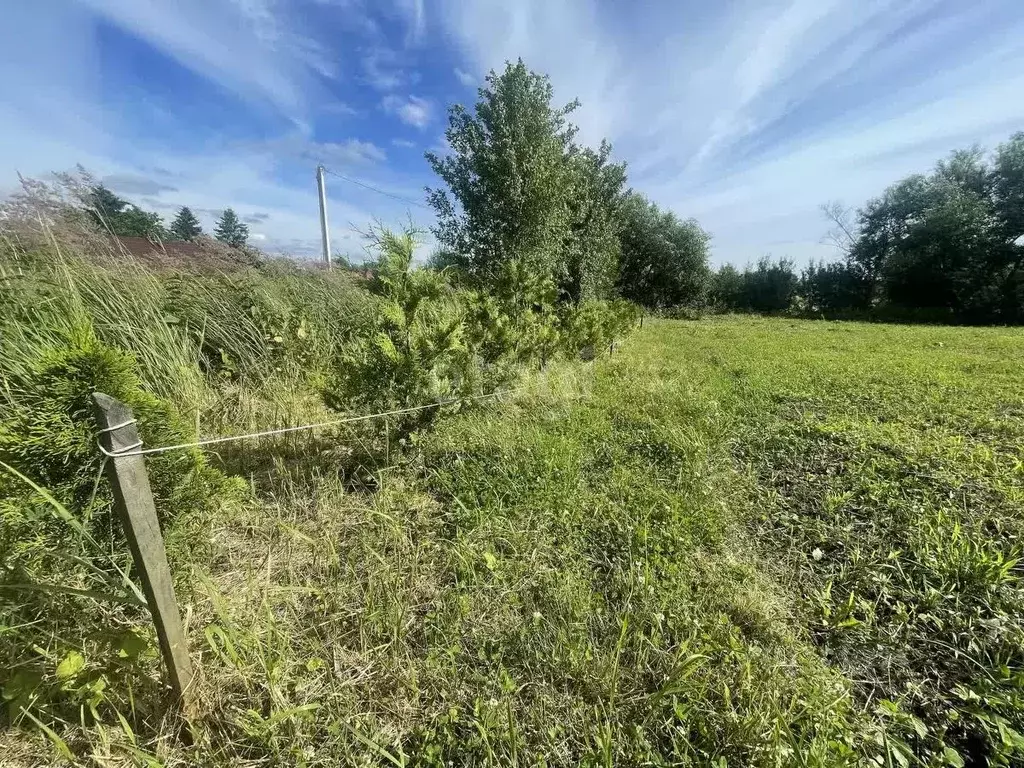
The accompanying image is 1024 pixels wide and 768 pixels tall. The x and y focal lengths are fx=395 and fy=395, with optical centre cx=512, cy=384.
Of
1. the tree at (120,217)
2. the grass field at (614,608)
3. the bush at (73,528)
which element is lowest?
the grass field at (614,608)

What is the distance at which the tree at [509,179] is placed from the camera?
7.32 metres

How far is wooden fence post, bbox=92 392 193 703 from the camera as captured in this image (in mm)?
973

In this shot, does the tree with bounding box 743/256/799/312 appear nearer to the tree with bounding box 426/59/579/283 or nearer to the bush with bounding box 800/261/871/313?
the bush with bounding box 800/261/871/313

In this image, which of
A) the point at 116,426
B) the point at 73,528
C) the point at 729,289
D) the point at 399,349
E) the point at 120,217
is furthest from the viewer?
the point at 729,289

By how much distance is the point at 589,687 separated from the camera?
1.37 metres

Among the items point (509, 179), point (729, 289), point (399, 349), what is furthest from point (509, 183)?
point (729, 289)

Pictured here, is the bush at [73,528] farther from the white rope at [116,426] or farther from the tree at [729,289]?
the tree at [729,289]

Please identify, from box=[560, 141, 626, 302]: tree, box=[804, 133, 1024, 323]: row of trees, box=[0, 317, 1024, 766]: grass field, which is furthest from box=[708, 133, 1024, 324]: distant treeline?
box=[0, 317, 1024, 766]: grass field

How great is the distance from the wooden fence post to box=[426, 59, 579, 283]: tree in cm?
661

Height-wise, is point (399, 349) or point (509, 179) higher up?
point (509, 179)

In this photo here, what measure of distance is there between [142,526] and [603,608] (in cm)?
160

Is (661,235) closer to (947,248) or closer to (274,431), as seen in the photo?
(947,248)

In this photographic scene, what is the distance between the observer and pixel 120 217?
11.9 ft

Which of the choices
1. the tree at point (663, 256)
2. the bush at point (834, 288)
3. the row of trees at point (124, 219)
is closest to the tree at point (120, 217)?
the row of trees at point (124, 219)
